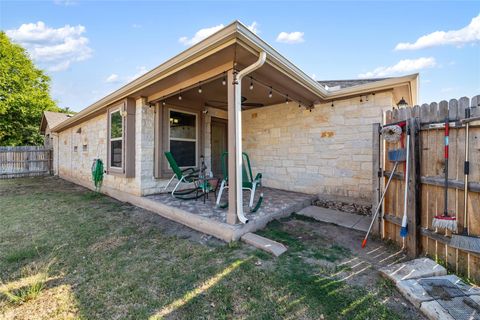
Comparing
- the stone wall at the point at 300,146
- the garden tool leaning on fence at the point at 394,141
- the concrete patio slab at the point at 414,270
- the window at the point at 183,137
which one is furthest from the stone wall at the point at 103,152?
the concrete patio slab at the point at 414,270

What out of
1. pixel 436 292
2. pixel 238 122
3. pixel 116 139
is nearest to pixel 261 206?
pixel 238 122

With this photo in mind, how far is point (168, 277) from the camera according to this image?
1.98 m

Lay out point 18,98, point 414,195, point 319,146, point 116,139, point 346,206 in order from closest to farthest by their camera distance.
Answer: point 414,195, point 346,206, point 319,146, point 116,139, point 18,98

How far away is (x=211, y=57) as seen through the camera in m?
2.78

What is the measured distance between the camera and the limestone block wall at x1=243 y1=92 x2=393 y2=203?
164 inches

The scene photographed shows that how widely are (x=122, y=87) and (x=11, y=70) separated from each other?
1777 cm

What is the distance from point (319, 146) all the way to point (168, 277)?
13.1 ft

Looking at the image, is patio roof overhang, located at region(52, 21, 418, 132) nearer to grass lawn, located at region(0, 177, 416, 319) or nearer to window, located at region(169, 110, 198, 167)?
window, located at region(169, 110, 198, 167)

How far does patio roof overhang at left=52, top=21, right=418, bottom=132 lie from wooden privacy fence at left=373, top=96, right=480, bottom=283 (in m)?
1.57

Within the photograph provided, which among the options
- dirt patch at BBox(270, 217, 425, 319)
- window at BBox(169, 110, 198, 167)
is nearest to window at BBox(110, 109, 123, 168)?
window at BBox(169, 110, 198, 167)

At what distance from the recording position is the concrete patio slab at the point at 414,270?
1.81m

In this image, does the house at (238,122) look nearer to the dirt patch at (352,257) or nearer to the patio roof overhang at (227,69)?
the patio roof overhang at (227,69)

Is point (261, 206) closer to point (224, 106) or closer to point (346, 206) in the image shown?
point (346, 206)

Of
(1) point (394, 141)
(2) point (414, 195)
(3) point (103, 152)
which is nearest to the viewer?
(2) point (414, 195)
